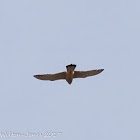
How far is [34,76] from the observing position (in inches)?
2247

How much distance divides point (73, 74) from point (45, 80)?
4.21 m

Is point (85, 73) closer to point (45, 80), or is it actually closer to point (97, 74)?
point (97, 74)

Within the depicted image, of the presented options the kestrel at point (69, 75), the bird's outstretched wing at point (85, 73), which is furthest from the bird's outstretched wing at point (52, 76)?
the bird's outstretched wing at point (85, 73)

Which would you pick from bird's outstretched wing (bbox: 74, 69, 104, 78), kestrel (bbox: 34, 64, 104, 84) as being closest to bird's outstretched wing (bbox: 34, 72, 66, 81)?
kestrel (bbox: 34, 64, 104, 84)

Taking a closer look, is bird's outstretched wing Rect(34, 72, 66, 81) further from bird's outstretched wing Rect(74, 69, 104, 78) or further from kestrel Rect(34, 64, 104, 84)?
bird's outstretched wing Rect(74, 69, 104, 78)

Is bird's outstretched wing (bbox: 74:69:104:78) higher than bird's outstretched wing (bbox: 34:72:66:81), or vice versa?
bird's outstretched wing (bbox: 74:69:104:78)

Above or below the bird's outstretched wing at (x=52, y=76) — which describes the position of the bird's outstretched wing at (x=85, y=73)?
above

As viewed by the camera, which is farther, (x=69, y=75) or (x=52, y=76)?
(x=52, y=76)

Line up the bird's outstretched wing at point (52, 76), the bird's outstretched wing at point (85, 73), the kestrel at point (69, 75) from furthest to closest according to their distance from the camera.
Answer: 1. the bird's outstretched wing at point (85, 73)
2. the bird's outstretched wing at point (52, 76)
3. the kestrel at point (69, 75)

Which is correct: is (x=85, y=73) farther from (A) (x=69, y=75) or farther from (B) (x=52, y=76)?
(B) (x=52, y=76)

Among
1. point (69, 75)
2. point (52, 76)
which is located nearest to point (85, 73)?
point (69, 75)

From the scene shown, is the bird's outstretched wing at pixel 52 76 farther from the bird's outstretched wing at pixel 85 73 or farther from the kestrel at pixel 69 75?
the bird's outstretched wing at pixel 85 73

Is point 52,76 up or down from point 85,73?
down

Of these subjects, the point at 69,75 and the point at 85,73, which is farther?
the point at 85,73
